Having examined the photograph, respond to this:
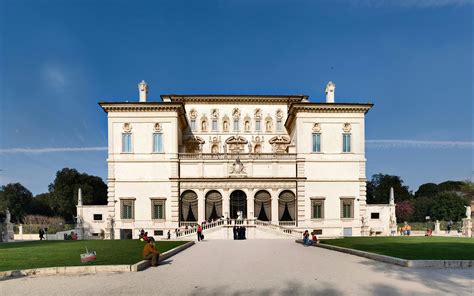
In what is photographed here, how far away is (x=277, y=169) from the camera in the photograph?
45.7 meters

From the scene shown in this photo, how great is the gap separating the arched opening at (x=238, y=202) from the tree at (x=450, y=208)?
50913 mm

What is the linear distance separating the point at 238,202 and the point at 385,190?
210 ft

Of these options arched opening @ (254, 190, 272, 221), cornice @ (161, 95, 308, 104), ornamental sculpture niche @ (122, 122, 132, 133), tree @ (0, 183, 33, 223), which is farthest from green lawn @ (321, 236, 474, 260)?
tree @ (0, 183, 33, 223)

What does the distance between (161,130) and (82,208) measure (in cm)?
1254

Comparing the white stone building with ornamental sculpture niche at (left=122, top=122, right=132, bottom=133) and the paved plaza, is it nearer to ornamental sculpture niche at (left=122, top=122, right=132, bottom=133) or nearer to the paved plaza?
ornamental sculpture niche at (left=122, top=122, right=132, bottom=133)

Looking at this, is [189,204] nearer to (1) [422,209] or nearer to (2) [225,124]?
(2) [225,124]

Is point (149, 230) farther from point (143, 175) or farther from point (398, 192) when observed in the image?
point (398, 192)

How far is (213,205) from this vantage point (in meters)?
45.0

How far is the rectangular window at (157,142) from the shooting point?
4503 cm

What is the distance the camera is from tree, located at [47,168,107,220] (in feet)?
269

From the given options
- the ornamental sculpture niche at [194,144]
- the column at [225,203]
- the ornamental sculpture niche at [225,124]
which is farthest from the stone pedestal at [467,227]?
the ornamental sculpture niche at [194,144]

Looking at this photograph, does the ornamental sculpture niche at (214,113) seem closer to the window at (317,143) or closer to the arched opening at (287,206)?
the window at (317,143)

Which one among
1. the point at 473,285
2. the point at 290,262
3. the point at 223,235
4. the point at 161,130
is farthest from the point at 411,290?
the point at 161,130

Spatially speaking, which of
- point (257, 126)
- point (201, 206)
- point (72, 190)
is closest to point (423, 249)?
point (201, 206)
